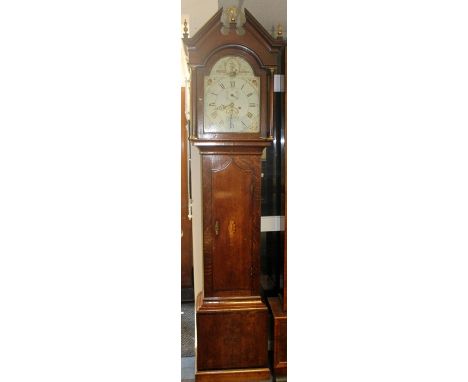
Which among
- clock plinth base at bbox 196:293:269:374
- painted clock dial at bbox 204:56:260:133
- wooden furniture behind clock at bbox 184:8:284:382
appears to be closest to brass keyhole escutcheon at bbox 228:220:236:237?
wooden furniture behind clock at bbox 184:8:284:382

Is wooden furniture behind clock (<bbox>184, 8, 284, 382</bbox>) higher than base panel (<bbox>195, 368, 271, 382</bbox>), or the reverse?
wooden furniture behind clock (<bbox>184, 8, 284, 382</bbox>)

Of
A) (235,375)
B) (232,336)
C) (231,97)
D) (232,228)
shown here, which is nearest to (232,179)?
(232,228)

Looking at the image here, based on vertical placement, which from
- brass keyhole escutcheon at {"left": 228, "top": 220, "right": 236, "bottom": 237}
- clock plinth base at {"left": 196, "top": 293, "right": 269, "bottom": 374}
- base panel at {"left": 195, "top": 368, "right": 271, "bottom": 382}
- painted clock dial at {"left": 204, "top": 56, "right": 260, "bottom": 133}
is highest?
painted clock dial at {"left": 204, "top": 56, "right": 260, "bottom": 133}

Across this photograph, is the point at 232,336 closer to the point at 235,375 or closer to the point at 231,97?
the point at 235,375

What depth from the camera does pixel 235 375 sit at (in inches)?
64.8

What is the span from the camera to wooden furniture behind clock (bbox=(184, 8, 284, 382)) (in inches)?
60.7

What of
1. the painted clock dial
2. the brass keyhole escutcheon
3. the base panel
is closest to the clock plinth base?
the base panel

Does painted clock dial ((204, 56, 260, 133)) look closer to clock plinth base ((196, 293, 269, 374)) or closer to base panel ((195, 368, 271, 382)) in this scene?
clock plinth base ((196, 293, 269, 374))

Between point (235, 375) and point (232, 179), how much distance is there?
0.88 metres

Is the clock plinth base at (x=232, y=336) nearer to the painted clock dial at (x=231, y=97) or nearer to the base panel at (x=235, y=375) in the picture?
the base panel at (x=235, y=375)

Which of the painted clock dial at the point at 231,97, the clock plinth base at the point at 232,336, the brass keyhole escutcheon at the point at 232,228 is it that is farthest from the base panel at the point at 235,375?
the painted clock dial at the point at 231,97

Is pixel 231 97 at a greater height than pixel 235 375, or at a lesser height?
greater
